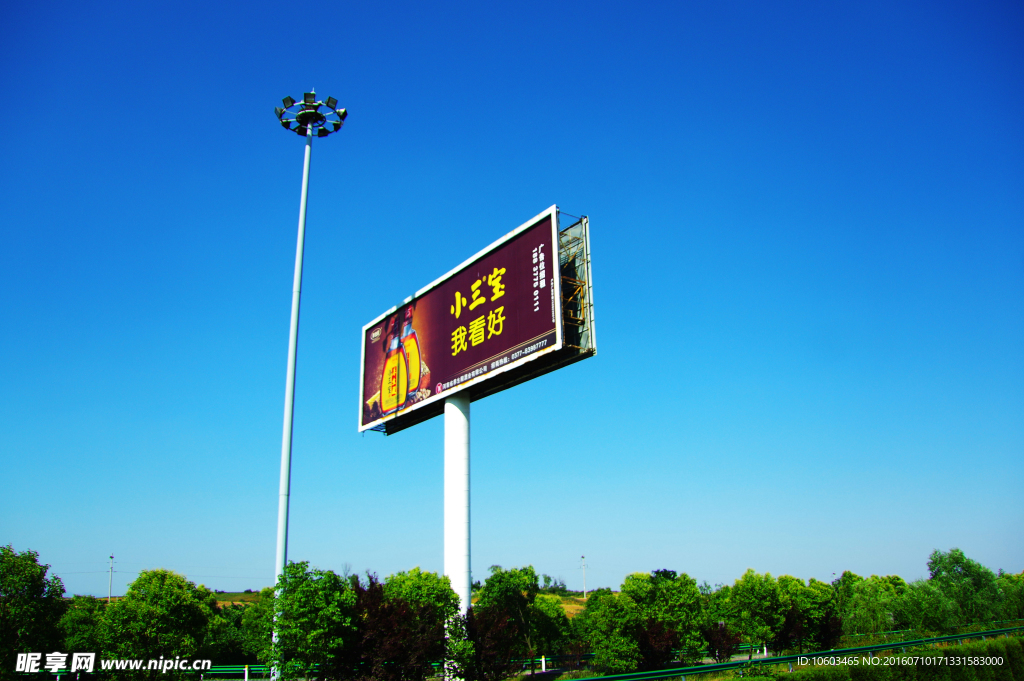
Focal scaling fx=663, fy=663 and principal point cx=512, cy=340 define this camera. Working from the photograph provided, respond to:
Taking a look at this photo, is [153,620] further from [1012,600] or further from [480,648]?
[1012,600]

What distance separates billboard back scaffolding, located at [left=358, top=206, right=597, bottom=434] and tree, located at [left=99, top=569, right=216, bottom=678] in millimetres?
11775

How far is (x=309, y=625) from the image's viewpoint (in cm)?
1984

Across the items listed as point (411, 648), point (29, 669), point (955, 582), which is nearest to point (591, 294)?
point (411, 648)

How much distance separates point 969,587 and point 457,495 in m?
44.5

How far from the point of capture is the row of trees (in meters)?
20.1

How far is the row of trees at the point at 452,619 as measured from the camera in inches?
790

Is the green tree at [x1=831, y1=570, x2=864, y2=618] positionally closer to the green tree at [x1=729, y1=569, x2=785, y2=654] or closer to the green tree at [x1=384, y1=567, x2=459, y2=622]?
the green tree at [x1=729, y1=569, x2=785, y2=654]

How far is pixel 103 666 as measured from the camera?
2311cm

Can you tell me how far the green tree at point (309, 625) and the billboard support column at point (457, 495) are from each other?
676 centimetres

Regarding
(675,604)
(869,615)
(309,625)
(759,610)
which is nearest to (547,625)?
(675,604)

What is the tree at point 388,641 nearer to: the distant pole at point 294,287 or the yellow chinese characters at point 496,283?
the distant pole at point 294,287

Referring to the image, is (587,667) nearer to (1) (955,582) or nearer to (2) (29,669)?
(2) (29,669)

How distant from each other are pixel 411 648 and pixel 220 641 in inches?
1296

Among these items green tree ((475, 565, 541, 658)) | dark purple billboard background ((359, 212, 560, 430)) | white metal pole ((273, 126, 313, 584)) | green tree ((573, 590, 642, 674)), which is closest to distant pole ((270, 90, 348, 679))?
white metal pole ((273, 126, 313, 584))
